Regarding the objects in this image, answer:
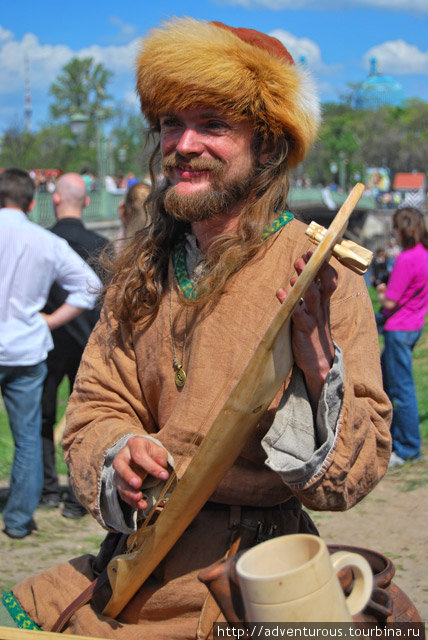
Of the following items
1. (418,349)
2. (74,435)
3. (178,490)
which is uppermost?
(178,490)

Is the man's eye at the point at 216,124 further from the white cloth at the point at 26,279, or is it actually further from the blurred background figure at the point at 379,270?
the blurred background figure at the point at 379,270

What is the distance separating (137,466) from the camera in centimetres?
174

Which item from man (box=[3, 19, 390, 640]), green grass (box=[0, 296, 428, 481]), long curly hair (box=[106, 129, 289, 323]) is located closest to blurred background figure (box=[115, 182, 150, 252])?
green grass (box=[0, 296, 428, 481])

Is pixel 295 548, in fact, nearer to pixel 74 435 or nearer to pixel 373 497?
pixel 74 435

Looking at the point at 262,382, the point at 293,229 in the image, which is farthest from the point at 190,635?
the point at 293,229

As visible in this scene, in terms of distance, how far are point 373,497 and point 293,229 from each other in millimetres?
4016

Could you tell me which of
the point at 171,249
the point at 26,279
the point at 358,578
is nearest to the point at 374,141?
the point at 26,279

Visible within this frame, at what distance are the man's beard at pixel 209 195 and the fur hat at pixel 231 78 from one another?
0.43 ft

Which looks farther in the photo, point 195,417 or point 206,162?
point 206,162

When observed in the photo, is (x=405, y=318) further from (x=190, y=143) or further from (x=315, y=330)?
→ (x=315, y=330)

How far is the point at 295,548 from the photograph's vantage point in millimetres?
1277

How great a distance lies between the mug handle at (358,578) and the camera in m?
1.31

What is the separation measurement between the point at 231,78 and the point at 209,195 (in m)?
0.30

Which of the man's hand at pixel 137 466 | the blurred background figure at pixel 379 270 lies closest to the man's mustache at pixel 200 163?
the man's hand at pixel 137 466
